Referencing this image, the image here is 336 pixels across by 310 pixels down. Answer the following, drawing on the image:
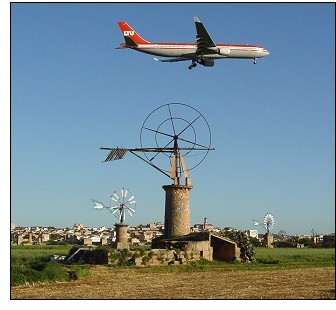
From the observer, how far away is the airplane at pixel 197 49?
33.1 meters

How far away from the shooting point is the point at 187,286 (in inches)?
897

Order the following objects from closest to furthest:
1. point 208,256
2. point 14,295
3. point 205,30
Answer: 1. point 14,295
2. point 205,30
3. point 208,256

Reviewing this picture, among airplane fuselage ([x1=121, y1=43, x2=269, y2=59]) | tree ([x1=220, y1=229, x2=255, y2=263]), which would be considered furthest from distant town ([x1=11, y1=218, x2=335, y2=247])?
airplane fuselage ([x1=121, y1=43, x2=269, y2=59])

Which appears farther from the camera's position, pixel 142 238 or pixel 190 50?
pixel 142 238

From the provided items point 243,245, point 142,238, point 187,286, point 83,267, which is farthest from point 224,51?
point 142,238

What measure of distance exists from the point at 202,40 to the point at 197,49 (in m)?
0.73

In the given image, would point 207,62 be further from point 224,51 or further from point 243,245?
point 243,245

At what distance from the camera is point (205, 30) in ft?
104

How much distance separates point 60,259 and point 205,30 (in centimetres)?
1447

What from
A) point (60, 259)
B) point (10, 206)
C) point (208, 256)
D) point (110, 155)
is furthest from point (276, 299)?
point (110, 155)

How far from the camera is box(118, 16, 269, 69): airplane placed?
33.1 metres

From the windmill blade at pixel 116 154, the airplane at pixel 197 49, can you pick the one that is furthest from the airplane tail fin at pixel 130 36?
the windmill blade at pixel 116 154

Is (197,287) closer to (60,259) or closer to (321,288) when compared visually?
(321,288)

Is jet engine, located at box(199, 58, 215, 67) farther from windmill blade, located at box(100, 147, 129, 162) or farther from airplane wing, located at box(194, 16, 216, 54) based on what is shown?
windmill blade, located at box(100, 147, 129, 162)
